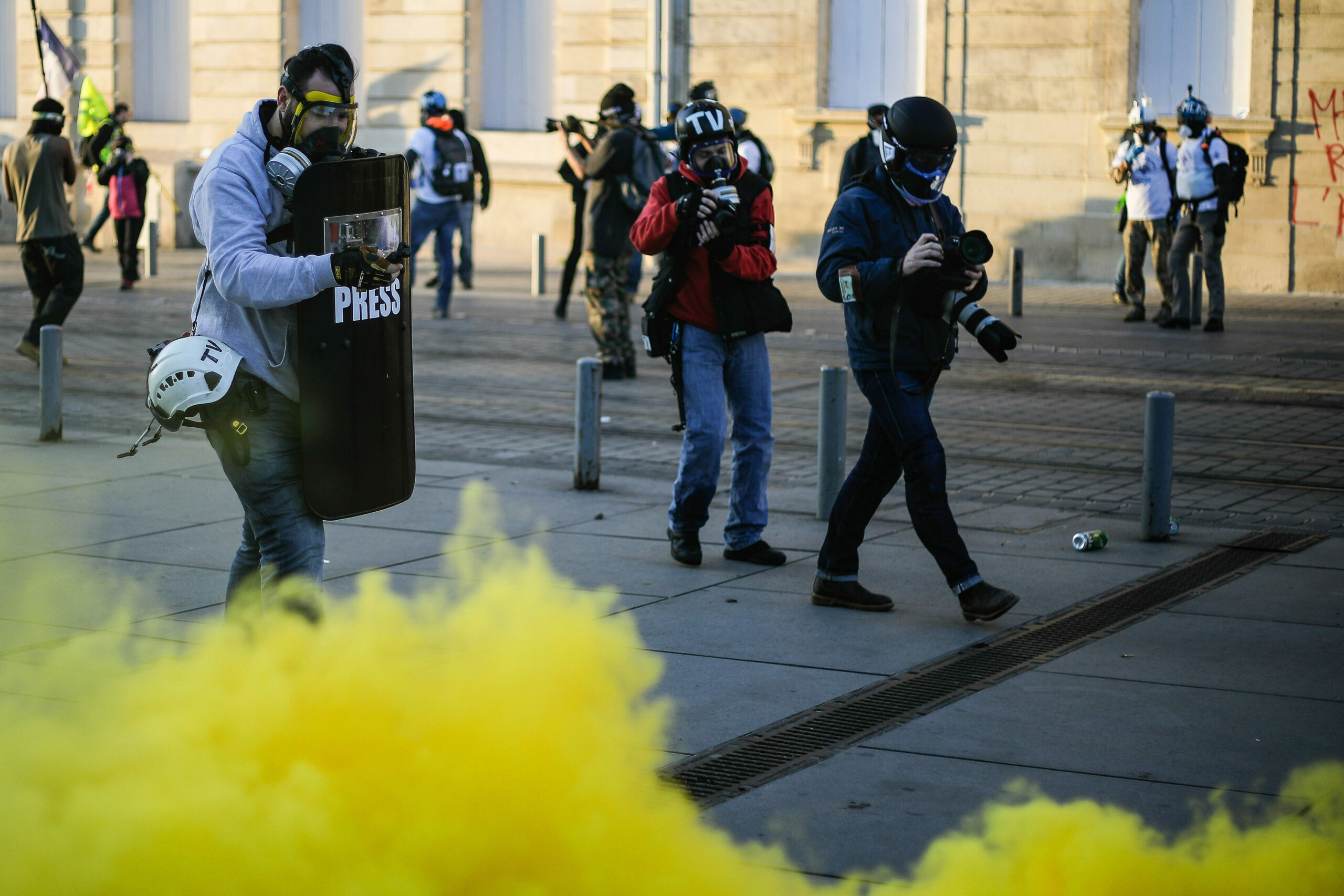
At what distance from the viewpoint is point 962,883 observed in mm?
3318

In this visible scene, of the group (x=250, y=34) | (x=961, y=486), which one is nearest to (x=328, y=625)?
(x=961, y=486)

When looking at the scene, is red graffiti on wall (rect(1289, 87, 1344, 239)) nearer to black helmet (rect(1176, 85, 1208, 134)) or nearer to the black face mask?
black helmet (rect(1176, 85, 1208, 134))

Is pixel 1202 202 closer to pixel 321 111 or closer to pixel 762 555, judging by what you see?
pixel 762 555

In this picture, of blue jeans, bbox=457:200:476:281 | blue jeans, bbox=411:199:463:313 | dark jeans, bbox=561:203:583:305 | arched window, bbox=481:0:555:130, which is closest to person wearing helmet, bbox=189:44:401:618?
dark jeans, bbox=561:203:583:305

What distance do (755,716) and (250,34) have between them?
2266 cm

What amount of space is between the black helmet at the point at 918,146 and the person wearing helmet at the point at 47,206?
762 cm

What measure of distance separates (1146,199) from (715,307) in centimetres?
1073

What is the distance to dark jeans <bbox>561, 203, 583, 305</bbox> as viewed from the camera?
51.7 feet

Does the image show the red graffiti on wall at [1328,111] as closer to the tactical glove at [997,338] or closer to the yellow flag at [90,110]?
the tactical glove at [997,338]

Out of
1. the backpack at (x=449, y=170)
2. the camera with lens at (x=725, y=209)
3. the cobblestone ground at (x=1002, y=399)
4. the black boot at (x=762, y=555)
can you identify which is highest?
the backpack at (x=449, y=170)

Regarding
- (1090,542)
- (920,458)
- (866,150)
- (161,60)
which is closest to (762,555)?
(920,458)

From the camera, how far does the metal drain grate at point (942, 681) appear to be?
4.29 m

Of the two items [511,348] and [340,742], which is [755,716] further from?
[511,348]

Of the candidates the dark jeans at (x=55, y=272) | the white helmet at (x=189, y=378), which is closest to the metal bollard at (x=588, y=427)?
the white helmet at (x=189, y=378)
